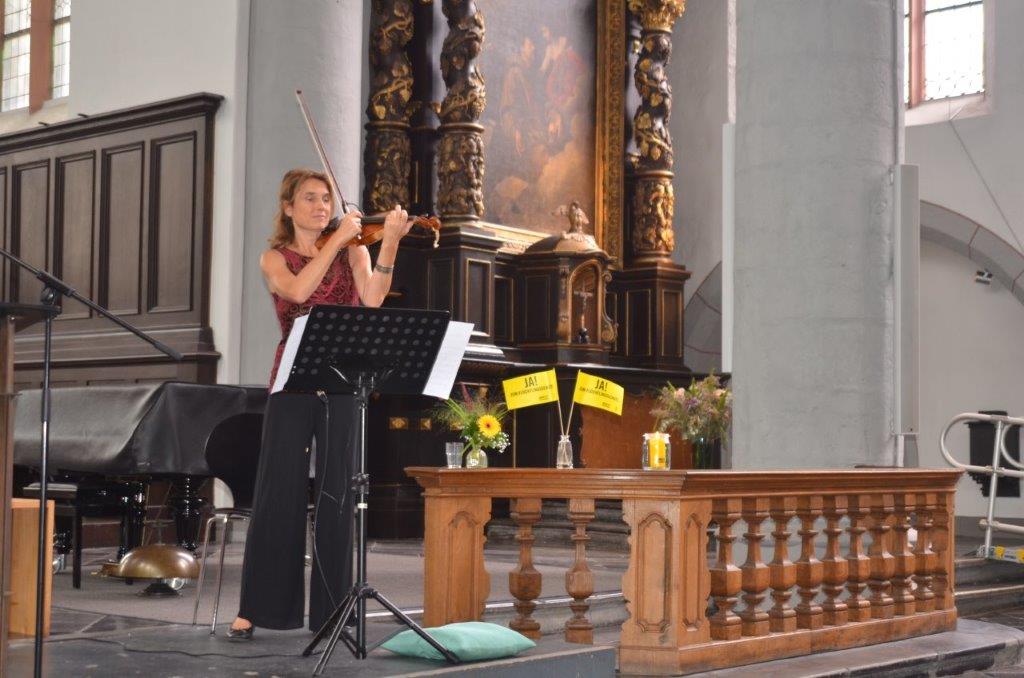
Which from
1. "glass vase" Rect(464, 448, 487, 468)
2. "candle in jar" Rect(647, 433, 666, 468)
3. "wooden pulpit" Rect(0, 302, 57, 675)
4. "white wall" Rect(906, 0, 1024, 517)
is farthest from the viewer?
"white wall" Rect(906, 0, 1024, 517)

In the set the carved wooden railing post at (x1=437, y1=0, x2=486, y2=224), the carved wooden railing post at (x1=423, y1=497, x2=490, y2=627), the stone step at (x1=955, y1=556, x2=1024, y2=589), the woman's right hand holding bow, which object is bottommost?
the stone step at (x1=955, y1=556, x2=1024, y2=589)

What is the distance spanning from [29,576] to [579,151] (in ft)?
28.4

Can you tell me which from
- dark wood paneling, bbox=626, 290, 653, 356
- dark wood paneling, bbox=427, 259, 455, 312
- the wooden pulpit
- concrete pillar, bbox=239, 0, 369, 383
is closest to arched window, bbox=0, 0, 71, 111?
concrete pillar, bbox=239, 0, 369, 383

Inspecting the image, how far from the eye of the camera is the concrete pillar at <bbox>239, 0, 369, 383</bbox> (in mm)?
9961

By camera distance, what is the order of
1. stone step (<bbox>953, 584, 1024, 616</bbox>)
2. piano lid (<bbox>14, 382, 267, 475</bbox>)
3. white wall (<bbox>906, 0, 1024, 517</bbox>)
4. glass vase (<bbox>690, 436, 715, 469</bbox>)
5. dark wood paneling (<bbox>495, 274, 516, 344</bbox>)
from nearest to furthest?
Answer: piano lid (<bbox>14, 382, 267, 475</bbox>)
stone step (<bbox>953, 584, 1024, 616</bbox>)
glass vase (<bbox>690, 436, 715, 469</bbox>)
dark wood paneling (<bbox>495, 274, 516, 344</bbox>)
white wall (<bbox>906, 0, 1024, 517</bbox>)

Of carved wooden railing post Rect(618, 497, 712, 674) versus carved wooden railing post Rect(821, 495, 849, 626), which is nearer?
carved wooden railing post Rect(618, 497, 712, 674)

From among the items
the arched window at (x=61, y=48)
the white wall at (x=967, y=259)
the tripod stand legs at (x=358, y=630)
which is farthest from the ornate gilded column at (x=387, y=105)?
the tripod stand legs at (x=358, y=630)

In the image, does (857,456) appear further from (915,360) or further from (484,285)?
(484,285)

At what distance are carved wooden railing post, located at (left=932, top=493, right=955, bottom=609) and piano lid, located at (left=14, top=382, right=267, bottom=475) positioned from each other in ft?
10.9

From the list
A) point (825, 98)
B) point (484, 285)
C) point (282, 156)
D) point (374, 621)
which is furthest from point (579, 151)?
point (374, 621)

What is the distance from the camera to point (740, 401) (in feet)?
26.1

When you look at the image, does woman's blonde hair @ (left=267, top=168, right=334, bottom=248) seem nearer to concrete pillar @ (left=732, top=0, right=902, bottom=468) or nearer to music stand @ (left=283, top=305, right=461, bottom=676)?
music stand @ (left=283, top=305, right=461, bottom=676)

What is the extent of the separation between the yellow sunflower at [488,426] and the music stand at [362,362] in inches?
196

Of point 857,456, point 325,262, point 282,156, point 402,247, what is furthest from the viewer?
point 402,247
